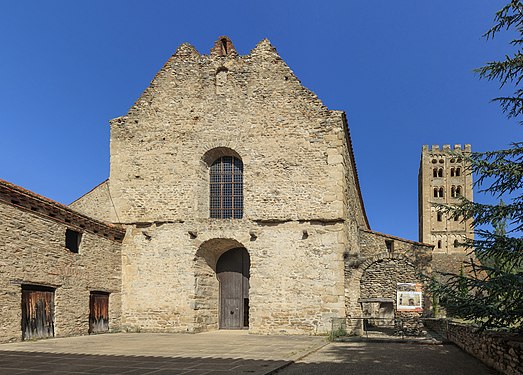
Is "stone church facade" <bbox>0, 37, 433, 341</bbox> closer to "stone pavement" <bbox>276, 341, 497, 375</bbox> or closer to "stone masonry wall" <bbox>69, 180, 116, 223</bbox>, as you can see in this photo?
"stone masonry wall" <bbox>69, 180, 116, 223</bbox>

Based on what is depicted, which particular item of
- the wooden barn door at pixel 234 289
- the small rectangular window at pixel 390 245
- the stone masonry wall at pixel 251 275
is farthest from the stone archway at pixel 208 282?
the small rectangular window at pixel 390 245

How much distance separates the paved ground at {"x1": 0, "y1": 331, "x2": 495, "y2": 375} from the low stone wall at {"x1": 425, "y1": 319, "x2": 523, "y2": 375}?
0.80ft

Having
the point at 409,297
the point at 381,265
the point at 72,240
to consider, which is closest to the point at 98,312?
the point at 72,240

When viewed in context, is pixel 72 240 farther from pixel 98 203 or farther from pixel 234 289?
pixel 234 289

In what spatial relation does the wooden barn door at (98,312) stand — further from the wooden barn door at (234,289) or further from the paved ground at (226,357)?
the wooden barn door at (234,289)

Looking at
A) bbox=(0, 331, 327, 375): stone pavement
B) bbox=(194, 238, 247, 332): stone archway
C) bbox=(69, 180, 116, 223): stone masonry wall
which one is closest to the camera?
bbox=(0, 331, 327, 375): stone pavement

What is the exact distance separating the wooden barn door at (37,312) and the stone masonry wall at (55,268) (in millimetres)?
183

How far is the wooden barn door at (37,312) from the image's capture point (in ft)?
42.5

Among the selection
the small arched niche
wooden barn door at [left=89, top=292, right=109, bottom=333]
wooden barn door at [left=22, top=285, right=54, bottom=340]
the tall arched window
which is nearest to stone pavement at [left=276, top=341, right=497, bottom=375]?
the tall arched window

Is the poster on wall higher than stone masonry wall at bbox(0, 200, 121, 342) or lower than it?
lower

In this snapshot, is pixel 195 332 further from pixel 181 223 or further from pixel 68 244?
pixel 68 244

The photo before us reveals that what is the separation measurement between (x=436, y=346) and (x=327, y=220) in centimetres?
502

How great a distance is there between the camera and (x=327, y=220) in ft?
52.9

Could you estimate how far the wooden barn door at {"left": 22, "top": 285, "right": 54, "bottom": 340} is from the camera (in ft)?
42.5
